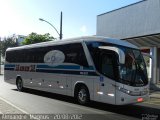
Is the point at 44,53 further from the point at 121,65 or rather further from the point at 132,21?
the point at 132,21

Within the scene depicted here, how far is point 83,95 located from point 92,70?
1.35m

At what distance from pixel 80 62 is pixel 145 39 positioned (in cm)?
1268

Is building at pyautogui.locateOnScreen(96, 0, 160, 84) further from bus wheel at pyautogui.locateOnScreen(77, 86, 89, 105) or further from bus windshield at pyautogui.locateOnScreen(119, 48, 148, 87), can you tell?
bus windshield at pyautogui.locateOnScreen(119, 48, 148, 87)

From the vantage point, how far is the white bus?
42.3 ft

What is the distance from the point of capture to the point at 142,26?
27.2 meters

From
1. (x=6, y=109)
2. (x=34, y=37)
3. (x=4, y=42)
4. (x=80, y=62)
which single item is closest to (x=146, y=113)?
(x=80, y=62)

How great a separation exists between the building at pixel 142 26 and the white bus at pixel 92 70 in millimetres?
9762

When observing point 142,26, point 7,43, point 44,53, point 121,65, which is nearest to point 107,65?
point 121,65

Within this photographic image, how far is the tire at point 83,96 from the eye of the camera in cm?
1464

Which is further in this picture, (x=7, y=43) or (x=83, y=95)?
→ (x=7, y=43)

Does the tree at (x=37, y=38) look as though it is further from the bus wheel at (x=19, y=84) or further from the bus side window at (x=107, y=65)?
the bus side window at (x=107, y=65)

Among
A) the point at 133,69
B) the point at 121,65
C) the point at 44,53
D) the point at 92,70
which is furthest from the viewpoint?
the point at 44,53

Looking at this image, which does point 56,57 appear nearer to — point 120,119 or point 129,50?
point 129,50

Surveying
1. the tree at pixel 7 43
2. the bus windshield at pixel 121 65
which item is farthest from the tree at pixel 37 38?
the bus windshield at pixel 121 65
